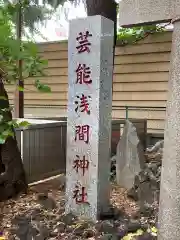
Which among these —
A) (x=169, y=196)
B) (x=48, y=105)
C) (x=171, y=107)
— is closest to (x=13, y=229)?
(x=169, y=196)

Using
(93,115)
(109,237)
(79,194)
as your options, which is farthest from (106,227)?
(93,115)

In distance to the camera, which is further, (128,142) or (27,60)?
(128,142)

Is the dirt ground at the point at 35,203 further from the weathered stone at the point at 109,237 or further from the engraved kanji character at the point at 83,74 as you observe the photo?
the engraved kanji character at the point at 83,74

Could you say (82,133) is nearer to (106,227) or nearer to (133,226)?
(106,227)

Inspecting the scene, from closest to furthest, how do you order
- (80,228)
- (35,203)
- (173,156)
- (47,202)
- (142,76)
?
(173,156) < (80,228) < (47,202) < (35,203) < (142,76)

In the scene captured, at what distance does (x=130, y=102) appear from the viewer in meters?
11.4

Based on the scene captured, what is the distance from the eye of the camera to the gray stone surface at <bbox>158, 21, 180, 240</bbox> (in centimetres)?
249

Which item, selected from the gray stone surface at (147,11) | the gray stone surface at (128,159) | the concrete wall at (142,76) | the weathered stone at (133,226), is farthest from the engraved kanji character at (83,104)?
the concrete wall at (142,76)

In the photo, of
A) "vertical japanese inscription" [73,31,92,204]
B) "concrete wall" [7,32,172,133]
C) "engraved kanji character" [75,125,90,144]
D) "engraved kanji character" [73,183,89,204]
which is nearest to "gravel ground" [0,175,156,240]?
→ "engraved kanji character" [73,183,89,204]

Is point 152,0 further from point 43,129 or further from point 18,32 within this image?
point 18,32

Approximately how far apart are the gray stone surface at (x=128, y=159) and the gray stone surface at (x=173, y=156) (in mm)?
3323

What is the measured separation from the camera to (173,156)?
2512mm

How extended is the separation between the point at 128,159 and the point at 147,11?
3.82 meters

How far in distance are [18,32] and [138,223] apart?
7.36 metres
